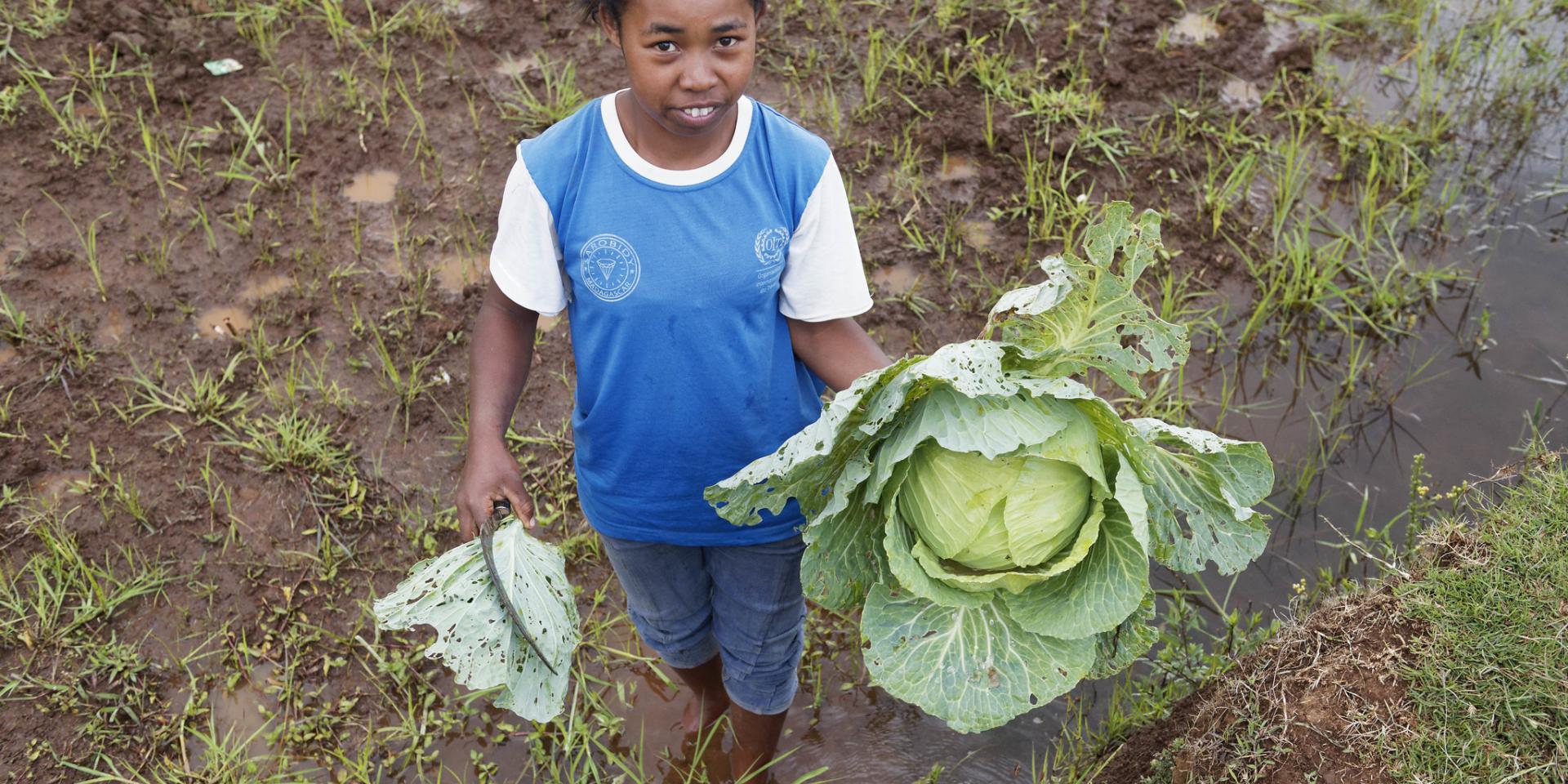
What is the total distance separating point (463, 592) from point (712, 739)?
4.08ft

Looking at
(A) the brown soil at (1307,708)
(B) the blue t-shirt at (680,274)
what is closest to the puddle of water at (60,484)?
(B) the blue t-shirt at (680,274)

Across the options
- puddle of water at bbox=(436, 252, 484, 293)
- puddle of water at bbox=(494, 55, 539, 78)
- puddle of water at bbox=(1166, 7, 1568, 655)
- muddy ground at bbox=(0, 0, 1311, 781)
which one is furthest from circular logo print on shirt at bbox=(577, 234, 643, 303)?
puddle of water at bbox=(494, 55, 539, 78)

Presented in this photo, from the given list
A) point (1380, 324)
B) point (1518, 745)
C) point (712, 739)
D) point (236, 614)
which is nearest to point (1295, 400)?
point (1380, 324)

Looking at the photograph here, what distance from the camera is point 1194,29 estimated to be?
473 centimetres

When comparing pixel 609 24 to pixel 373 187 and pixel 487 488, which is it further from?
pixel 373 187

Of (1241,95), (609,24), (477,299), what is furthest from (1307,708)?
(1241,95)

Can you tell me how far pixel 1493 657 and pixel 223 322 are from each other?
3606 millimetres

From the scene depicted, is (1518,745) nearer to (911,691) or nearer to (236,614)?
(911,691)

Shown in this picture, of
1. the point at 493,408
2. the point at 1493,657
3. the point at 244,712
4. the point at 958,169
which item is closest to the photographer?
the point at 493,408

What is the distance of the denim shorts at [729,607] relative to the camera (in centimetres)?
230

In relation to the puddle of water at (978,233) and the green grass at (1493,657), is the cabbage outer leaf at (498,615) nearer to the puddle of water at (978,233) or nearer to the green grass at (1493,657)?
the green grass at (1493,657)

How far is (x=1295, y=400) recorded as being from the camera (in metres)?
3.68

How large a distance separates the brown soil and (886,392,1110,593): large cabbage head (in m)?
0.83

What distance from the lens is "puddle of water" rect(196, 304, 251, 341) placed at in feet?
12.1
